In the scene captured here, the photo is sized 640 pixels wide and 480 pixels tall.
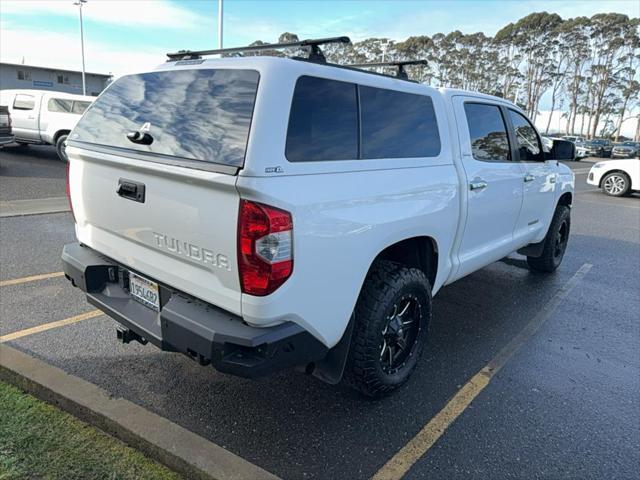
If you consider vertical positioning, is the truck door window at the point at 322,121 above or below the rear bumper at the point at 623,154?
above

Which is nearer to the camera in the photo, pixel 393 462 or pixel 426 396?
pixel 393 462

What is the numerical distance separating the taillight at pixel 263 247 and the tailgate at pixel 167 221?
0.05 meters

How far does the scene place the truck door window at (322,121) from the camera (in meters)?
2.33

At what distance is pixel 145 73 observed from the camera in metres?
2.92

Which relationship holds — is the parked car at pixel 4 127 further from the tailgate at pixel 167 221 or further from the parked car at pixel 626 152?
the parked car at pixel 626 152

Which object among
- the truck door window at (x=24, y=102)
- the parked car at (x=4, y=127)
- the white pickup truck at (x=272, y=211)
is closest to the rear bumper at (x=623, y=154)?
the truck door window at (x=24, y=102)

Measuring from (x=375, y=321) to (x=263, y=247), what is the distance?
0.94m

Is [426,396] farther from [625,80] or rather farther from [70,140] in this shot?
[625,80]

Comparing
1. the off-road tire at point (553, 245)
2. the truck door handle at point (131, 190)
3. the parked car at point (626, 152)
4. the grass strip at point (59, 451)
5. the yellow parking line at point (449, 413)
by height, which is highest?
the truck door handle at point (131, 190)

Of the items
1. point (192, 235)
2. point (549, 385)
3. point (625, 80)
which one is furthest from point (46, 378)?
point (625, 80)

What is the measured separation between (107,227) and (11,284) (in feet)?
7.61

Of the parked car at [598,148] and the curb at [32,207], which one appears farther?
the parked car at [598,148]

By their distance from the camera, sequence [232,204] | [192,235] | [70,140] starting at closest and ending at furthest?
[232,204] < [192,235] < [70,140]

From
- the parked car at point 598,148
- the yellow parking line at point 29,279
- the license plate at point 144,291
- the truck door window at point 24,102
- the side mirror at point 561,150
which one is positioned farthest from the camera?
the parked car at point 598,148
